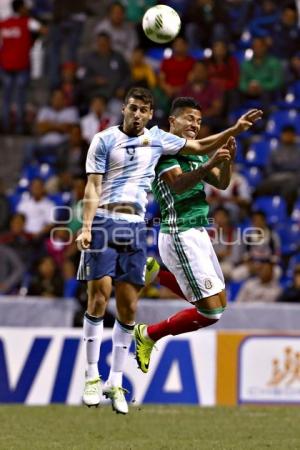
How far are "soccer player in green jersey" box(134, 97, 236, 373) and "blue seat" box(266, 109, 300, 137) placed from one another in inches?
356

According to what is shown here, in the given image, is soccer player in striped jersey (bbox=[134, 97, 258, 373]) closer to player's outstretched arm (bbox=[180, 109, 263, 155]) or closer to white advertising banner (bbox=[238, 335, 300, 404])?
player's outstretched arm (bbox=[180, 109, 263, 155])

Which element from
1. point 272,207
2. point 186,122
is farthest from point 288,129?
point 186,122

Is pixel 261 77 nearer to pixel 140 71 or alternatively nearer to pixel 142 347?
pixel 140 71

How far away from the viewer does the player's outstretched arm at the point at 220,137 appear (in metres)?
8.92

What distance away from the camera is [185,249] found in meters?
9.98

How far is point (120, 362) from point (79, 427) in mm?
1409

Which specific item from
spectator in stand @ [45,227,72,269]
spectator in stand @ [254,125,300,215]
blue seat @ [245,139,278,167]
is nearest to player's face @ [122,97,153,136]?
spectator in stand @ [45,227,72,269]

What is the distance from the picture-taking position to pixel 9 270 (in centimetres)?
1622

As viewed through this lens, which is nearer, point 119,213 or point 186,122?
point 119,213

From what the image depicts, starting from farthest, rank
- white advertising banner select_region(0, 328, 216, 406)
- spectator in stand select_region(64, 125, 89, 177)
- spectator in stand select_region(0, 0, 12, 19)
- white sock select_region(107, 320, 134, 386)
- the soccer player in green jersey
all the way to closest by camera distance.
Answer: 1. spectator in stand select_region(0, 0, 12, 19)
2. spectator in stand select_region(64, 125, 89, 177)
3. white advertising banner select_region(0, 328, 216, 406)
4. the soccer player in green jersey
5. white sock select_region(107, 320, 134, 386)

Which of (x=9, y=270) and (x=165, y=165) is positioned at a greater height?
(x=165, y=165)

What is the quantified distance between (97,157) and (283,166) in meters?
9.00

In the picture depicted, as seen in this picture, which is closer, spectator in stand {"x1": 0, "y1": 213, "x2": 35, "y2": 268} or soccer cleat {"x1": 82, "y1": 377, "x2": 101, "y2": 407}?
soccer cleat {"x1": 82, "y1": 377, "x2": 101, "y2": 407}

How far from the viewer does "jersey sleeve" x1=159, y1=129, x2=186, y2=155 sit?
32.0ft
